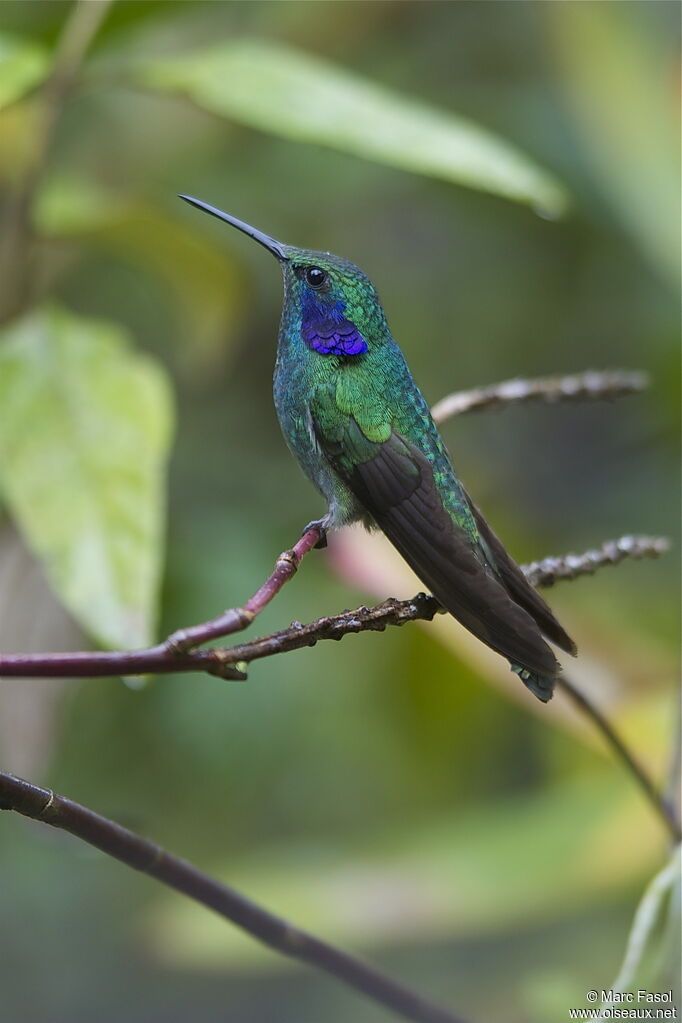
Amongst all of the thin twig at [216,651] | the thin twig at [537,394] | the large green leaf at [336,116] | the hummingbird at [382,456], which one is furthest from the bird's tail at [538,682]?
the large green leaf at [336,116]

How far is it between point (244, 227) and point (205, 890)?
0.61 metres

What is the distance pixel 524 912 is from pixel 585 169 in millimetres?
1514

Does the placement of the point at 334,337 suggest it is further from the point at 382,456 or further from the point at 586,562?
the point at 586,562

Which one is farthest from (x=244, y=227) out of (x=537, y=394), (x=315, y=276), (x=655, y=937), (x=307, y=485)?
(x=307, y=485)

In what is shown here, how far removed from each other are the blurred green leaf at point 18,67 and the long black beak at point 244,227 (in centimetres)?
35

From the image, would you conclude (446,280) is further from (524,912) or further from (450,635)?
(524,912)

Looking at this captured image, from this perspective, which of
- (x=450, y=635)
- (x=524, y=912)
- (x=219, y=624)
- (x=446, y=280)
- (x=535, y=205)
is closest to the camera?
(x=219, y=624)

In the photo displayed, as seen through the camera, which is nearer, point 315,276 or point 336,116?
point 315,276

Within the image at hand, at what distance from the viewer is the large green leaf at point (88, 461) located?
1.22 meters

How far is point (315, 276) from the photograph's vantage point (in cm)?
123

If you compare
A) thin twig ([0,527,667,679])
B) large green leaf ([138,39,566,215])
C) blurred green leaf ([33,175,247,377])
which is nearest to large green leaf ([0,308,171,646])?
blurred green leaf ([33,175,247,377])

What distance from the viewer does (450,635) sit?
1580mm

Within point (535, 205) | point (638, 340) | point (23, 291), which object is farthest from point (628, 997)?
point (638, 340)

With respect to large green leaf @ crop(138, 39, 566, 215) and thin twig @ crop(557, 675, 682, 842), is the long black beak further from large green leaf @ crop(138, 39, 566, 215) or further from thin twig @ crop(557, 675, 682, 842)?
thin twig @ crop(557, 675, 682, 842)
